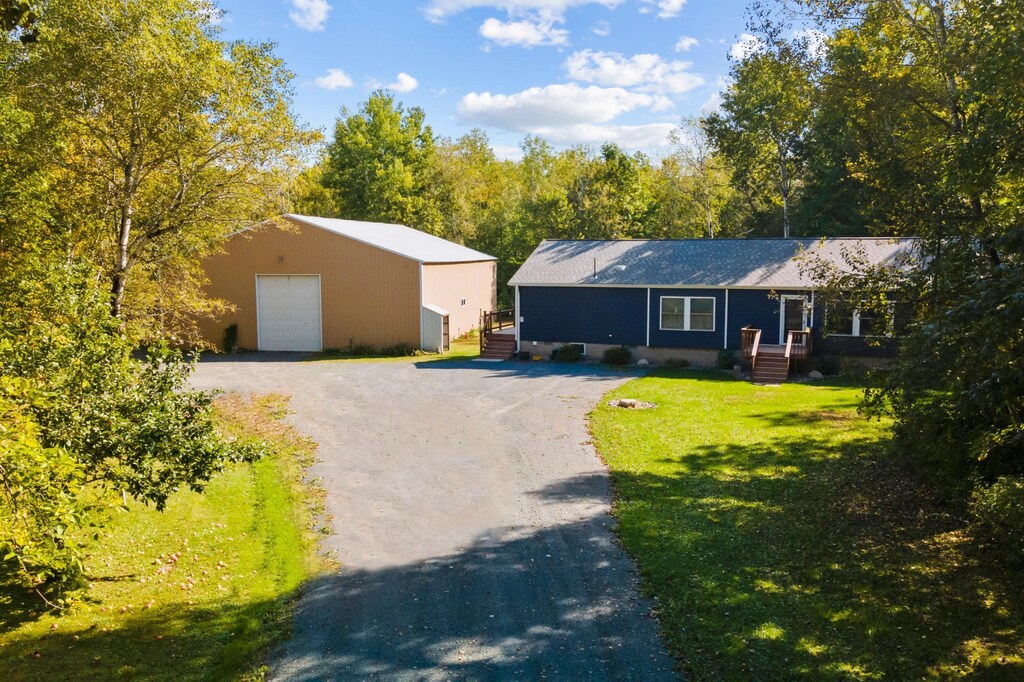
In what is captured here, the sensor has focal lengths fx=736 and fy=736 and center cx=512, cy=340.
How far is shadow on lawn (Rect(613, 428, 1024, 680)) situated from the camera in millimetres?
7277

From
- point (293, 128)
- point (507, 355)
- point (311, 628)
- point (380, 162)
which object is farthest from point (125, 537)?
point (380, 162)

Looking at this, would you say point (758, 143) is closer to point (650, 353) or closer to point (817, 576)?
point (650, 353)

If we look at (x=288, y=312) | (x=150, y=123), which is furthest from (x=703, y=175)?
(x=150, y=123)

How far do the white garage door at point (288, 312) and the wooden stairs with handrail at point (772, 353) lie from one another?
54.7 feet

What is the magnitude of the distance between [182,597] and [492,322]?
22.9m

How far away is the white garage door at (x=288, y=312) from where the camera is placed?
98.0ft

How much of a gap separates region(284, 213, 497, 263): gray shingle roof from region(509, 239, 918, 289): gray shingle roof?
4660 mm

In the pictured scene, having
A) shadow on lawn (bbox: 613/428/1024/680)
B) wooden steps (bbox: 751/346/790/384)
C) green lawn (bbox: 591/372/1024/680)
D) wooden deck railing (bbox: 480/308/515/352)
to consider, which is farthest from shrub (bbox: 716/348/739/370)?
shadow on lawn (bbox: 613/428/1024/680)

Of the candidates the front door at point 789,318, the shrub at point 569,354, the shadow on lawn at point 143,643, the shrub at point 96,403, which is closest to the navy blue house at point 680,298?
the front door at point 789,318

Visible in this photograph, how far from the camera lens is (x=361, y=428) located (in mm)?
16938

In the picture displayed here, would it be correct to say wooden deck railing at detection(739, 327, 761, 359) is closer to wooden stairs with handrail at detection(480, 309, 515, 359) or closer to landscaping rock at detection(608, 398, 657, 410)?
landscaping rock at detection(608, 398, 657, 410)

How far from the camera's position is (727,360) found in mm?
24281

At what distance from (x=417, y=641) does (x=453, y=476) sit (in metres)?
5.75

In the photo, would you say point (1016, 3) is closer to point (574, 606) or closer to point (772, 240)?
point (574, 606)
